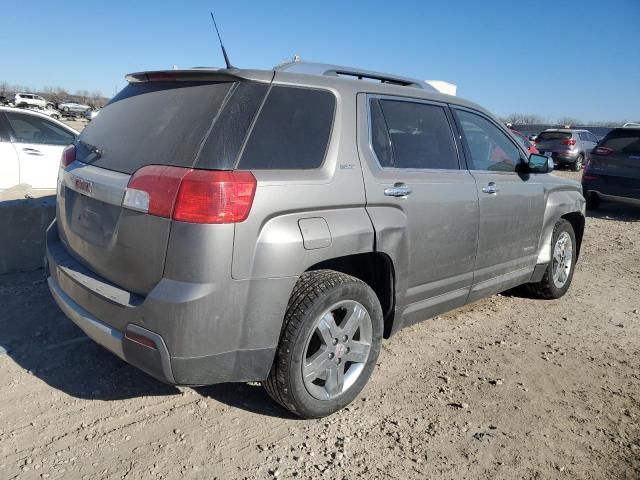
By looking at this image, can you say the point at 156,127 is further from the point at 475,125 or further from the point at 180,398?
the point at 475,125

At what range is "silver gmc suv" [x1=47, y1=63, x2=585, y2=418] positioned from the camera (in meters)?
2.40

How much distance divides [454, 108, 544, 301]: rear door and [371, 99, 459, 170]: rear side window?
0.26 meters

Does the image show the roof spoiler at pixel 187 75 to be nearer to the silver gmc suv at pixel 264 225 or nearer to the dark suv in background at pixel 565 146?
the silver gmc suv at pixel 264 225

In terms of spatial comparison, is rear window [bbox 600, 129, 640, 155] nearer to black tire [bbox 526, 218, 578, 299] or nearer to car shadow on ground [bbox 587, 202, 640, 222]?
car shadow on ground [bbox 587, 202, 640, 222]

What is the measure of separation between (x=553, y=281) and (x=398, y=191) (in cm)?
270

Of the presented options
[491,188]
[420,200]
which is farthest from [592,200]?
[420,200]

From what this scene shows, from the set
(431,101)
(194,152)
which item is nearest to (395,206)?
(431,101)

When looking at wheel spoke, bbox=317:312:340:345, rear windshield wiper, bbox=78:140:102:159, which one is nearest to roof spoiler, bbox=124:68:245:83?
rear windshield wiper, bbox=78:140:102:159

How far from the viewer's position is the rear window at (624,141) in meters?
10.3

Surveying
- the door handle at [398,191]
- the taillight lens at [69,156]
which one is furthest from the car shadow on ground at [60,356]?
the door handle at [398,191]

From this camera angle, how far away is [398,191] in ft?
10.5

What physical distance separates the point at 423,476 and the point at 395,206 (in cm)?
147

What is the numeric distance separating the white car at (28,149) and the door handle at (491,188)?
533 cm

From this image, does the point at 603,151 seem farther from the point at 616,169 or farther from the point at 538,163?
the point at 538,163
